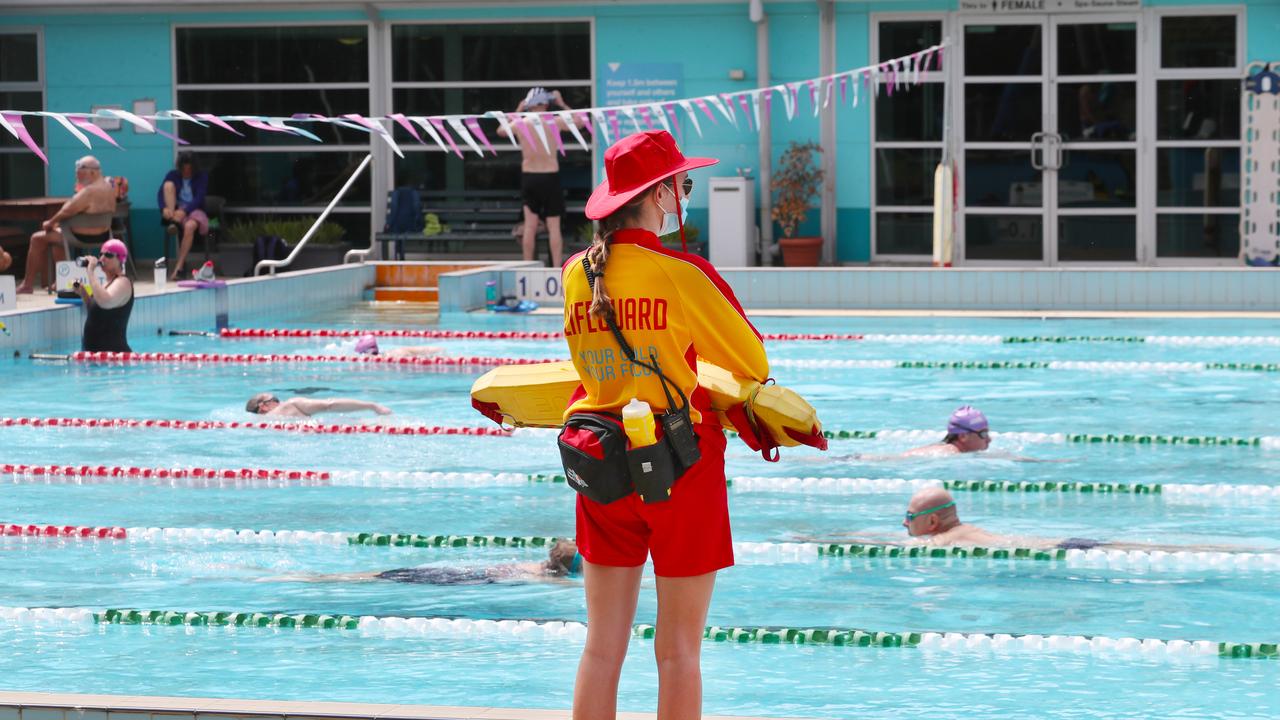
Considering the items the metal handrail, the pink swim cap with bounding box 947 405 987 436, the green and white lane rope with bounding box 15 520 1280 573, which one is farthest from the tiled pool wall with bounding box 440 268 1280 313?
the green and white lane rope with bounding box 15 520 1280 573

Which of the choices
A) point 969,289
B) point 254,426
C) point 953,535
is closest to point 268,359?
point 254,426

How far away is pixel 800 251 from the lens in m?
17.8

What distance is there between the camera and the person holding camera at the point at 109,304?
12125 mm

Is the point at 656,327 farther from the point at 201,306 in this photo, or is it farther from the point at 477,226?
the point at 477,226

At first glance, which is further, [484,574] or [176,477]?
[176,477]

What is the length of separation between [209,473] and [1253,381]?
6845 mm

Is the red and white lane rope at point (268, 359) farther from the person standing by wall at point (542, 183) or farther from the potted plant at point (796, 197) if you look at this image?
the potted plant at point (796, 197)

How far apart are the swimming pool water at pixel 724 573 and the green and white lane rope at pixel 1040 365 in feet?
0.37

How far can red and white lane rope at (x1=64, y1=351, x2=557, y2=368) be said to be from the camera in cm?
1241

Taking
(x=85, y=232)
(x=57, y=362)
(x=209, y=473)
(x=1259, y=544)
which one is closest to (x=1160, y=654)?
(x=1259, y=544)

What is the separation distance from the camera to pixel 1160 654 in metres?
5.20

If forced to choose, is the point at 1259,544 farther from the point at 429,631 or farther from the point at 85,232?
the point at 85,232

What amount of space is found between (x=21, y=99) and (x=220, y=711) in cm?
1756

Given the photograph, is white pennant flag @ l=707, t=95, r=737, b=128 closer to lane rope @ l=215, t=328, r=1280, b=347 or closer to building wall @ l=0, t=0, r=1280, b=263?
building wall @ l=0, t=0, r=1280, b=263
